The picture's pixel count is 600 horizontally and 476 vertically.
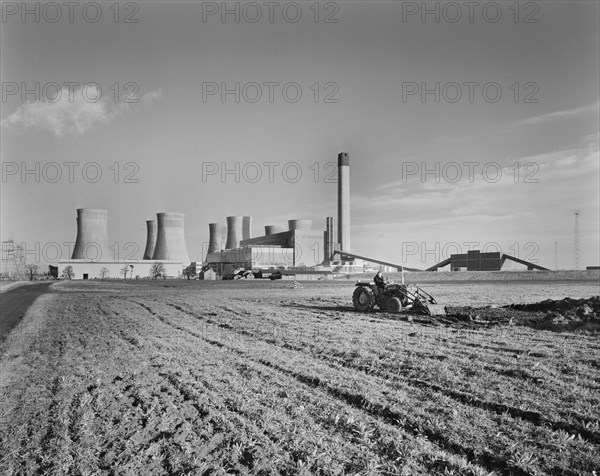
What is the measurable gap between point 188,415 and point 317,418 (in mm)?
1681

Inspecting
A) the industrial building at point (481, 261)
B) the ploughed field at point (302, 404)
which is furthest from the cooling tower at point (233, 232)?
the ploughed field at point (302, 404)

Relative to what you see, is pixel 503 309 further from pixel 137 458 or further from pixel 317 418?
pixel 137 458

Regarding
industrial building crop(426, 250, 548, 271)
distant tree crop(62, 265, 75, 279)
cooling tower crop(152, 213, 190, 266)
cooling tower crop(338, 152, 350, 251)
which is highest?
cooling tower crop(338, 152, 350, 251)

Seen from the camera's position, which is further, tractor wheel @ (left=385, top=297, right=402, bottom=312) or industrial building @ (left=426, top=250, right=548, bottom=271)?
industrial building @ (left=426, top=250, right=548, bottom=271)

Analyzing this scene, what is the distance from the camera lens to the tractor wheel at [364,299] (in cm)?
1895

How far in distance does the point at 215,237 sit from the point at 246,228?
7.35 m

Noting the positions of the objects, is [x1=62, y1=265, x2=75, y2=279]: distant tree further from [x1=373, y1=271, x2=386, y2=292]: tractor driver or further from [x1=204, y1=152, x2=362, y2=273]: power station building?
[x1=373, y1=271, x2=386, y2=292]: tractor driver

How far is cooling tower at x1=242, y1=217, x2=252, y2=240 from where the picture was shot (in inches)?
4296

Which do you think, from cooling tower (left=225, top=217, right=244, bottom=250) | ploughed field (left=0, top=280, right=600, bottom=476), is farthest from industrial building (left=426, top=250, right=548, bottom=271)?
ploughed field (left=0, top=280, right=600, bottom=476)

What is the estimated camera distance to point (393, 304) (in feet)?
59.0

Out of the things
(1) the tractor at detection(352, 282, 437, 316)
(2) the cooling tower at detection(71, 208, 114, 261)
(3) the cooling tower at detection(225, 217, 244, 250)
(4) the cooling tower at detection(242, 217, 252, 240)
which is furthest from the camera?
(4) the cooling tower at detection(242, 217, 252, 240)

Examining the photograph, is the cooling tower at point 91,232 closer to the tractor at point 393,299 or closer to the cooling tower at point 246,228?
the cooling tower at point 246,228

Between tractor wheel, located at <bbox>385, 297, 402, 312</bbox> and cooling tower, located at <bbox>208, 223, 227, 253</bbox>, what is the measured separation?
9185cm

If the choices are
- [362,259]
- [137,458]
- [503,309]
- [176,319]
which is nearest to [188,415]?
[137,458]
